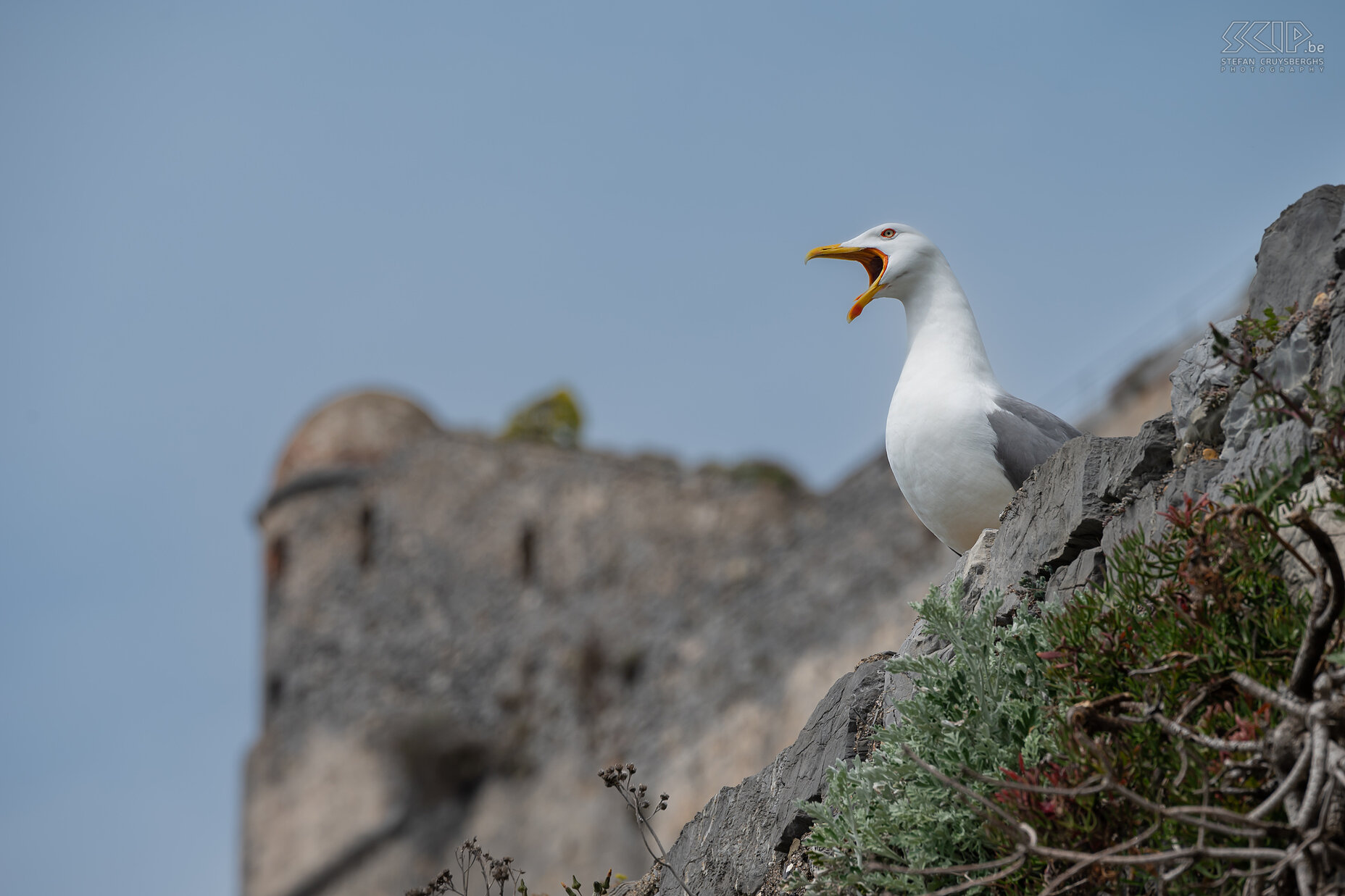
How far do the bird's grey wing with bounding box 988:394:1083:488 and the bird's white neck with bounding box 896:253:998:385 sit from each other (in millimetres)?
185

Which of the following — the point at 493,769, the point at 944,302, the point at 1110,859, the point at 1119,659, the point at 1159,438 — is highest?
the point at 493,769

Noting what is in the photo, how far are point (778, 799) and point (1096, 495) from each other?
4.32 feet

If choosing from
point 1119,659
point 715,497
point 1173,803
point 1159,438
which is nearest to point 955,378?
point 1159,438

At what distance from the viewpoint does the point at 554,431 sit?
88.4 ft

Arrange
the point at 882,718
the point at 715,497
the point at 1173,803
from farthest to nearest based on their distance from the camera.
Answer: the point at 715,497 < the point at 882,718 < the point at 1173,803

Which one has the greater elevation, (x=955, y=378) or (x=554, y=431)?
(x=554, y=431)

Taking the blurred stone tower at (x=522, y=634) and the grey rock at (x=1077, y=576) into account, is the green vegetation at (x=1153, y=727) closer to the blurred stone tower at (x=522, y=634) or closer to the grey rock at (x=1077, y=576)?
the grey rock at (x=1077, y=576)

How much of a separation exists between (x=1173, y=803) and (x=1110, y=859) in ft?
1.39

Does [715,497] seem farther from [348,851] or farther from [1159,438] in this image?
[1159,438]

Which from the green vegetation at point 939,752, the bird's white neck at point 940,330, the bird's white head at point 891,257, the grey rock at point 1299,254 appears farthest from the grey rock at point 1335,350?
the bird's white head at point 891,257

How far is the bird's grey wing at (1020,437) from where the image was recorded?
12.5 feet

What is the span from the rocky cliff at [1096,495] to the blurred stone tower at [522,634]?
1299 cm

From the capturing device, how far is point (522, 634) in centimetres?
2239

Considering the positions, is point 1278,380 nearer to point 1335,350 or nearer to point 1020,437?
point 1335,350
